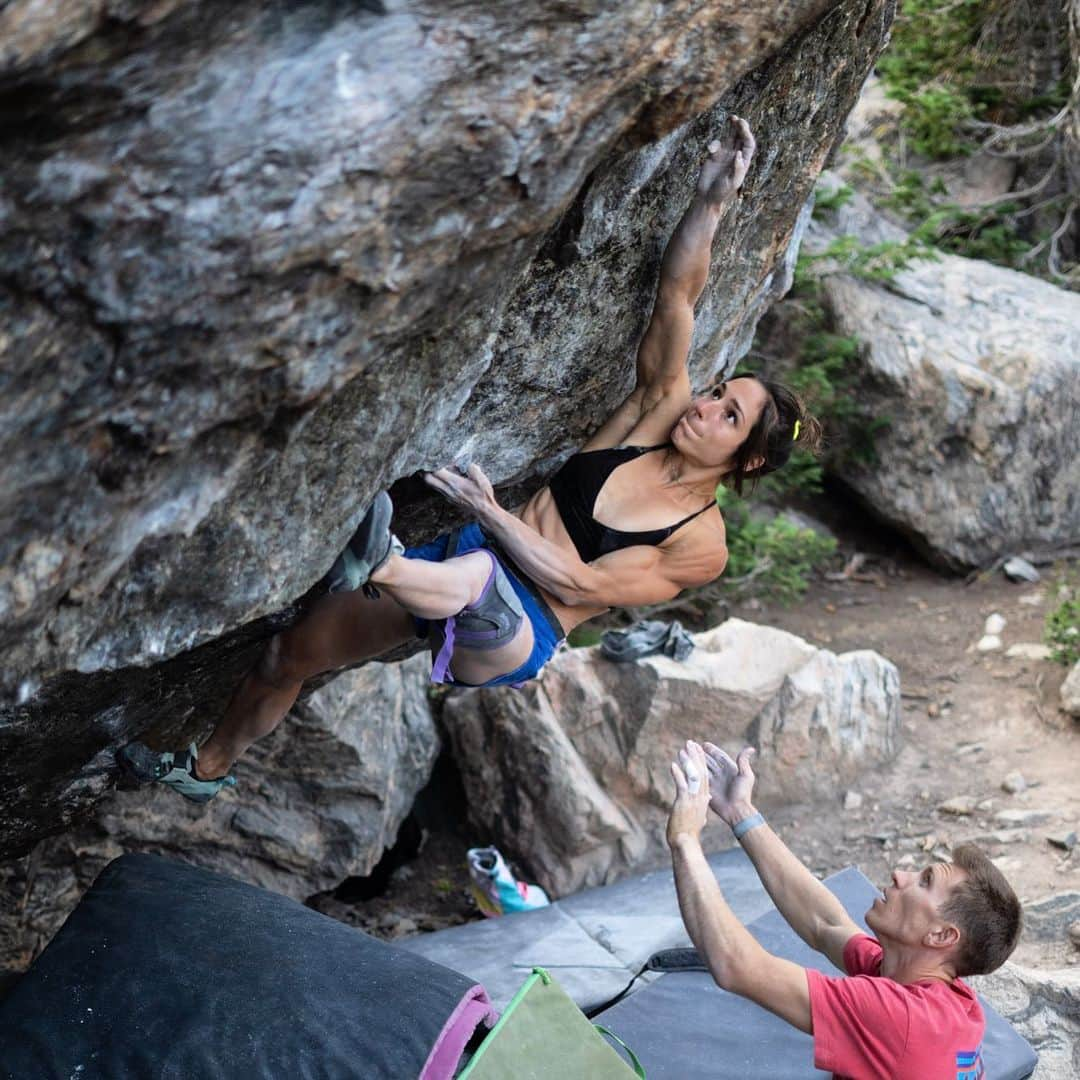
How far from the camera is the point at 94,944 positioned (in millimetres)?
3637

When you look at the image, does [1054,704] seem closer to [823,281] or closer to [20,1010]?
[823,281]

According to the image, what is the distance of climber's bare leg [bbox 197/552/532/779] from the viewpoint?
130 inches

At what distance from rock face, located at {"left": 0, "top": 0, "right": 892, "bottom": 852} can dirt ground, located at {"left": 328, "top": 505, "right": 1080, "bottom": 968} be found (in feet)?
13.7

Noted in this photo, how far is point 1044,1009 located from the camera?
187 inches

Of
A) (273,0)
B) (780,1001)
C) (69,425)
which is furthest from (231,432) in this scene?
(780,1001)

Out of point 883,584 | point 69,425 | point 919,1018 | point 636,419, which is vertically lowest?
point 883,584

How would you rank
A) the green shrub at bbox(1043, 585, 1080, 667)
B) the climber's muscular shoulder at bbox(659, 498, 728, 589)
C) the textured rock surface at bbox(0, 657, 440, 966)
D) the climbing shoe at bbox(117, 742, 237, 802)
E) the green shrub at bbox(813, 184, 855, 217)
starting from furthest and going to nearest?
the green shrub at bbox(813, 184, 855, 217), the green shrub at bbox(1043, 585, 1080, 667), the textured rock surface at bbox(0, 657, 440, 966), the climbing shoe at bbox(117, 742, 237, 802), the climber's muscular shoulder at bbox(659, 498, 728, 589)

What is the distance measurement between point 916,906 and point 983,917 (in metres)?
0.18

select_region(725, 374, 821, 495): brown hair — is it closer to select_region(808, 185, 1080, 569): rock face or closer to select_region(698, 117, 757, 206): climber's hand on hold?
select_region(698, 117, 757, 206): climber's hand on hold

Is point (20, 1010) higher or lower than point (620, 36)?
lower

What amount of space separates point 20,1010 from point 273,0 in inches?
111

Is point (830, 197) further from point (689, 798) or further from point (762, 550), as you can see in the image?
point (689, 798)

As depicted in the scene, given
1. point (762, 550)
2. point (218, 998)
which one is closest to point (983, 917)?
point (218, 998)

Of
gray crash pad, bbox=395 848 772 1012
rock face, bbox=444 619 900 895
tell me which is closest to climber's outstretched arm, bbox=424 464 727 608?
gray crash pad, bbox=395 848 772 1012
